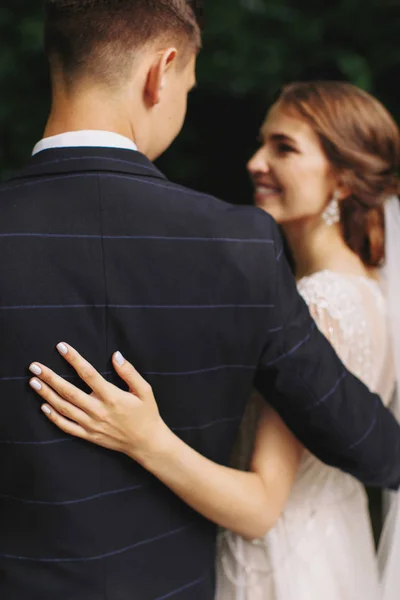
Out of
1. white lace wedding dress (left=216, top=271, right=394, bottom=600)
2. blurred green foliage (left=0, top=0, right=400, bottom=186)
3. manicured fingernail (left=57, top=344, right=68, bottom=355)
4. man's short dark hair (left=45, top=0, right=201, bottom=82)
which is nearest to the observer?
manicured fingernail (left=57, top=344, right=68, bottom=355)

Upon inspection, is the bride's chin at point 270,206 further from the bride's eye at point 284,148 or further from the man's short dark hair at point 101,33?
the man's short dark hair at point 101,33

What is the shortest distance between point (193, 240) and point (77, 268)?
23 centimetres

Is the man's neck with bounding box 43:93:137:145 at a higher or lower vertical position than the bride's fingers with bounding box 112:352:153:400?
higher

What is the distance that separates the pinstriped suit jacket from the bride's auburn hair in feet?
2.73

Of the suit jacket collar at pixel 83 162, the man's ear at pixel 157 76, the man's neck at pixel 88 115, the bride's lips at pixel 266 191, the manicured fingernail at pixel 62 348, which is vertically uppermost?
the man's ear at pixel 157 76

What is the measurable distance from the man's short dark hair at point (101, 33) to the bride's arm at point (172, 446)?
57 cm

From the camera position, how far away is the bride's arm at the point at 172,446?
139 cm

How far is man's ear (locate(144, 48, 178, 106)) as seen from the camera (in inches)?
58.4

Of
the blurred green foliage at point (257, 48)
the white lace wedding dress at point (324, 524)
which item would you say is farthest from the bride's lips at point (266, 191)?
the blurred green foliage at point (257, 48)

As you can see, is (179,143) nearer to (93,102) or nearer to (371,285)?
(371,285)

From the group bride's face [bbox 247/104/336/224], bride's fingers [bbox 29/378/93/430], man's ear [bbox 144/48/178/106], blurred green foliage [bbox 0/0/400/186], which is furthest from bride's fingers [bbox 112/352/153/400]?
blurred green foliage [bbox 0/0/400/186]

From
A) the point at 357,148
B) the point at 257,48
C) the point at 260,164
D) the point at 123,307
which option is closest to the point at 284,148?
the point at 260,164

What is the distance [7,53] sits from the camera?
3.49 m

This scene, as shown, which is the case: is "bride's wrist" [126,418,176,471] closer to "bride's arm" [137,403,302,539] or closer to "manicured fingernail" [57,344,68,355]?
"bride's arm" [137,403,302,539]
